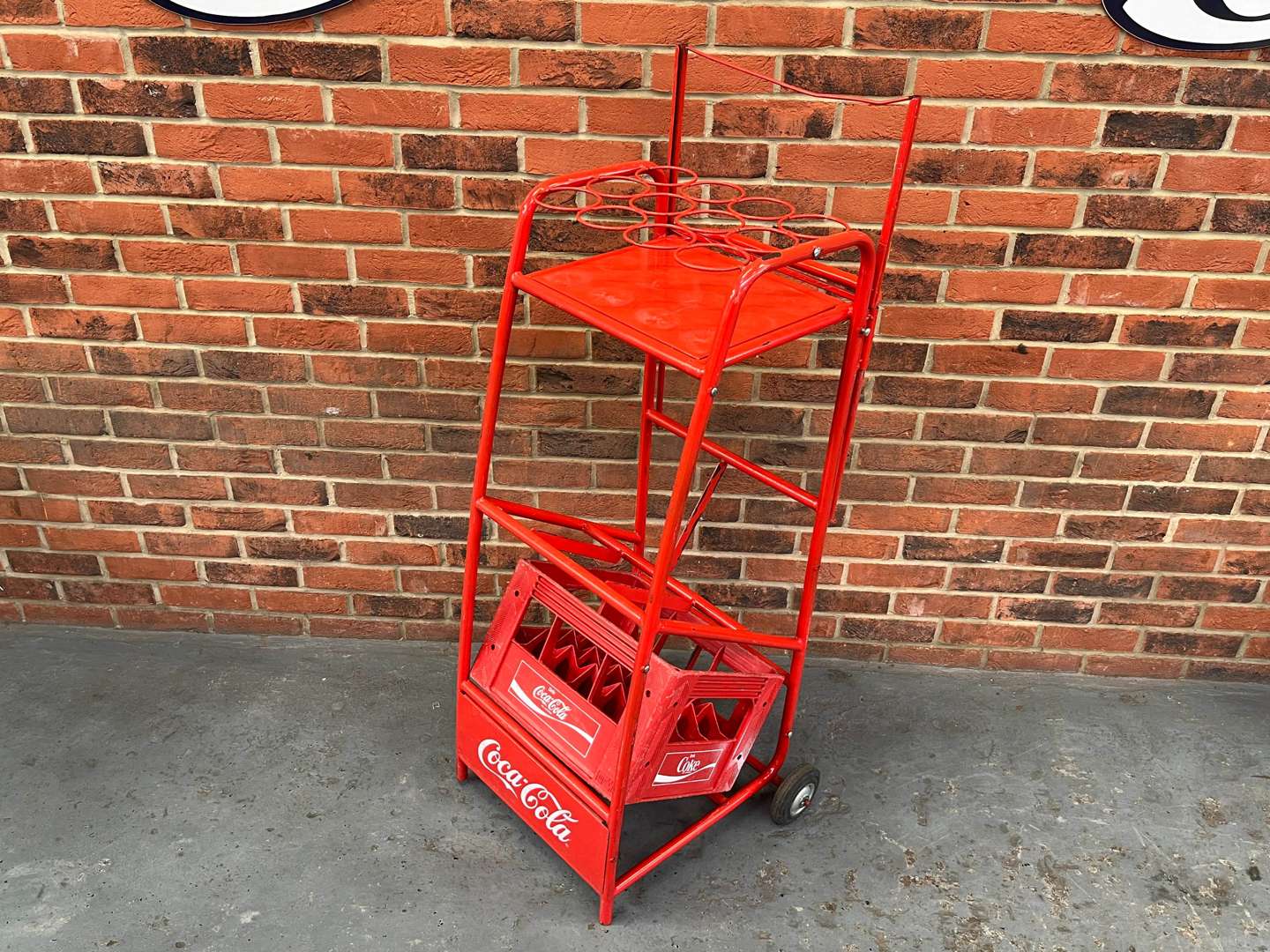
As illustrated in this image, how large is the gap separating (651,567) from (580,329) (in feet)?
2.07

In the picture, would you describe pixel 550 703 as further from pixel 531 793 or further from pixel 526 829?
pixel 526 829

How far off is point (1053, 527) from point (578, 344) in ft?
4.54

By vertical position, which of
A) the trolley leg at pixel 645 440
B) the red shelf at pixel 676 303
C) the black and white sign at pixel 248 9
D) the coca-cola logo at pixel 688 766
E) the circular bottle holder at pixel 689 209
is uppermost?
the black and white sign at pixel 248 9

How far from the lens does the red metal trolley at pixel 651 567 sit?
1.80 m

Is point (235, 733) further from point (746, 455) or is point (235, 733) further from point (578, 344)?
point (746, 455)

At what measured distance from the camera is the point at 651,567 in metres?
2.33

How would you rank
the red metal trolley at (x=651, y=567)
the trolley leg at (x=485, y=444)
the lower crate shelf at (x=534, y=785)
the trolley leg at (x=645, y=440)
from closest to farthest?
the red metal trolley at (x=651, y=567), the trolley leg at (x=485, y=444), the lower crate shelf at (x=534, y=785), the trolley leg at (x=645, y=440)

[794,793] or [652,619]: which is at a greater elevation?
[652,619]

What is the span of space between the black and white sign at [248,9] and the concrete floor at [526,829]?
5.60 ft

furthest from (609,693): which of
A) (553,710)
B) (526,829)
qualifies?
(526,829)

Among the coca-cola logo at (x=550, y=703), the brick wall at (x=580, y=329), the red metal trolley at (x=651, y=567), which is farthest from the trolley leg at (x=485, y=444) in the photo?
the brick wall at (x=580, y=329)

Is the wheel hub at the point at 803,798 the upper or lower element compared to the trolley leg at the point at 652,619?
lower

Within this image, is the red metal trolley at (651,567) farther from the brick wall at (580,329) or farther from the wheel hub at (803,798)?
the brick wall at (580,329)

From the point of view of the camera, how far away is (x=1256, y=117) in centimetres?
219
